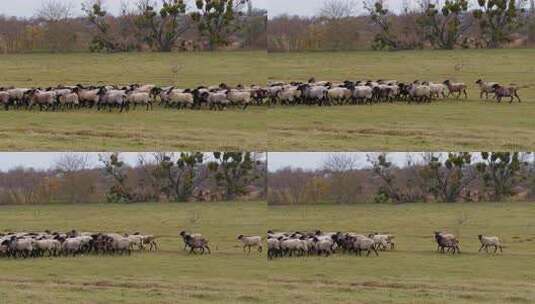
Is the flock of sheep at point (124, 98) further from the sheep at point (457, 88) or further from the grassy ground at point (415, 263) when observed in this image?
the sheep at point (457, 88)

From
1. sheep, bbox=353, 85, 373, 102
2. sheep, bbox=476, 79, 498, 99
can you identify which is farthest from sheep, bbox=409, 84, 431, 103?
sheep, bbox=476, 79, 498, 99

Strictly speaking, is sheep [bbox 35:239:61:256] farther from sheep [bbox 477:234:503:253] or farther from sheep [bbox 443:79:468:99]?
sheep [bbox 443:79:468:99]

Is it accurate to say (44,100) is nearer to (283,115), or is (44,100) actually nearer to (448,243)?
(283,115)

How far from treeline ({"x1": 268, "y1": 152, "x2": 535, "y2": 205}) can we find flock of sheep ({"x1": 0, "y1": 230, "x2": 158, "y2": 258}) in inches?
117

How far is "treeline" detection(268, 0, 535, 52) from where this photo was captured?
23.7 metres

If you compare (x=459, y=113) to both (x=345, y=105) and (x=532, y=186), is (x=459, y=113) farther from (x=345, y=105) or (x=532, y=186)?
(x=532, y=186)

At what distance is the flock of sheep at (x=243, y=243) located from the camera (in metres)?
21.4

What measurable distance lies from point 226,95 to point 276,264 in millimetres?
3852

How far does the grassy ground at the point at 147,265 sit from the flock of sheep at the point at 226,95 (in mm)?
2359

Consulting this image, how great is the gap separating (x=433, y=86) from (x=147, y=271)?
719 centimetres

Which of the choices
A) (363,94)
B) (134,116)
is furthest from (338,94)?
(134,116)

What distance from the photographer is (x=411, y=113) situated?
21.8 metres

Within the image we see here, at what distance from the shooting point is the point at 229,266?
66.8 ft

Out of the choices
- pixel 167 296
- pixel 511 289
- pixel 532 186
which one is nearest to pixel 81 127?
pixel 167 296
